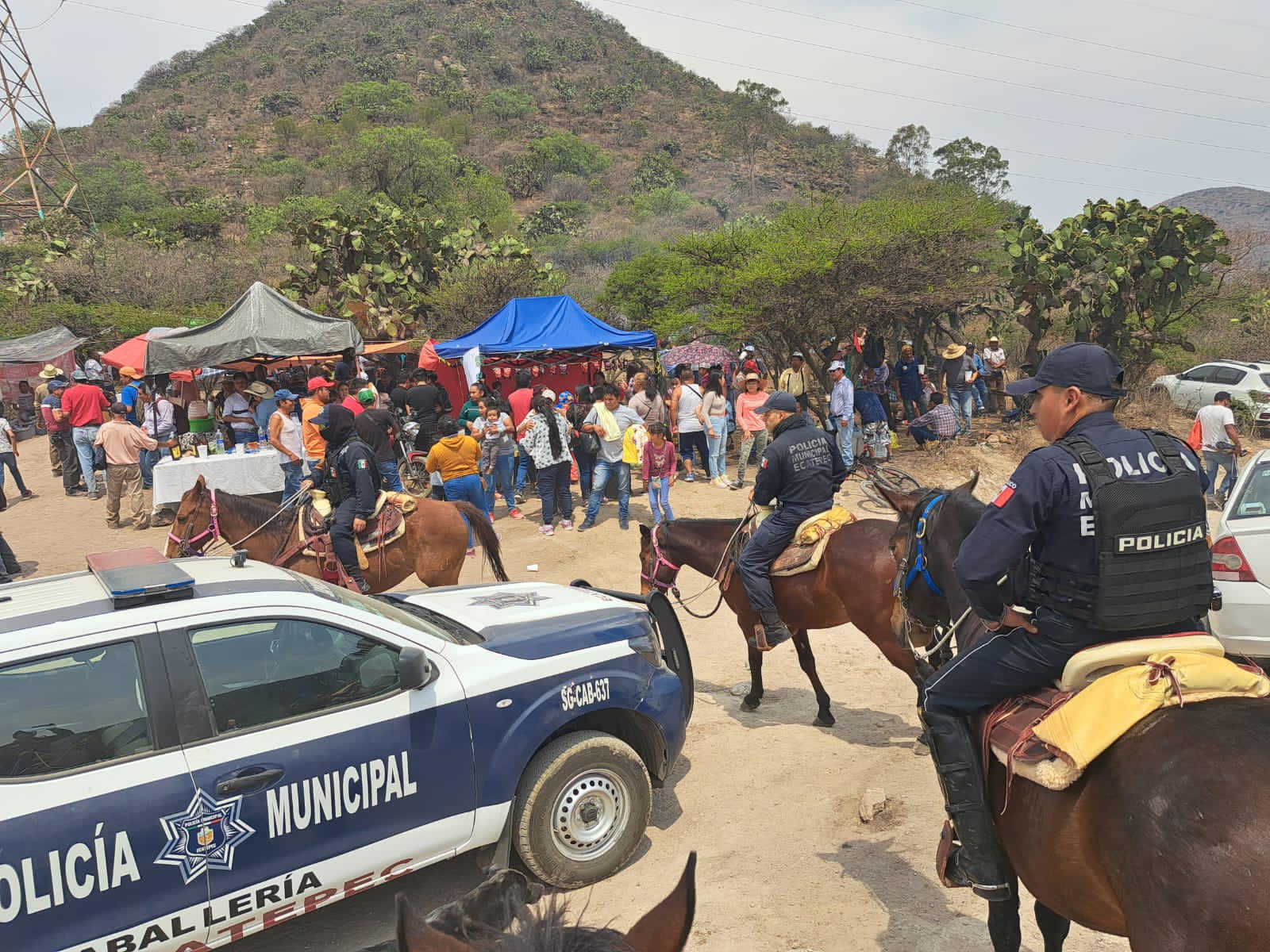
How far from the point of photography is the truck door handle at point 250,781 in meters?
3.27

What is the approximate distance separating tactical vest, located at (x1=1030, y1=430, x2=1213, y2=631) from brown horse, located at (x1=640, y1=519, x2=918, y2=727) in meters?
3.06

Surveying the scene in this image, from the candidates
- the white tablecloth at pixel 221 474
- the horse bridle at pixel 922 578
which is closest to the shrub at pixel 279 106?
the white tablecloth at pixel 221 474

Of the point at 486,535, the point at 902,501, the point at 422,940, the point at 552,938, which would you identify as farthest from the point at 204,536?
the point at 552,938

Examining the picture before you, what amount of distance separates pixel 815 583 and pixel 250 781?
426cm

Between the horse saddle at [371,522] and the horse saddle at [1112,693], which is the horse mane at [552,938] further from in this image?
the horse saddle at [371,522]

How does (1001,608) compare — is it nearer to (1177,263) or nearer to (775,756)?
(775,756)

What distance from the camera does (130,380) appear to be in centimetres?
1588

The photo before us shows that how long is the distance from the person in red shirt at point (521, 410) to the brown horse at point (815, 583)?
5.91 m

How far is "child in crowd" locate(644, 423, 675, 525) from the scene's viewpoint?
11.2m

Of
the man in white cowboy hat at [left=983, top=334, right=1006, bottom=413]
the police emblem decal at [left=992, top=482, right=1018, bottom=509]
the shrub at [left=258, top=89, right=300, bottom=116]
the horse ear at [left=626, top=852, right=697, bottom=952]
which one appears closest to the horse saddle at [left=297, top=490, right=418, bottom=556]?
the police emblem decal at [left=992, top=482, right=1018, bottom=509]

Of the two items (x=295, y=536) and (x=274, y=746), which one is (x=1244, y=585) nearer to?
(x=274, y=746)

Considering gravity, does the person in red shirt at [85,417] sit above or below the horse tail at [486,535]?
above

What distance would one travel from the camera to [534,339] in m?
15.6

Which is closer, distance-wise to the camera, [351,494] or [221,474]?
[351,494]
